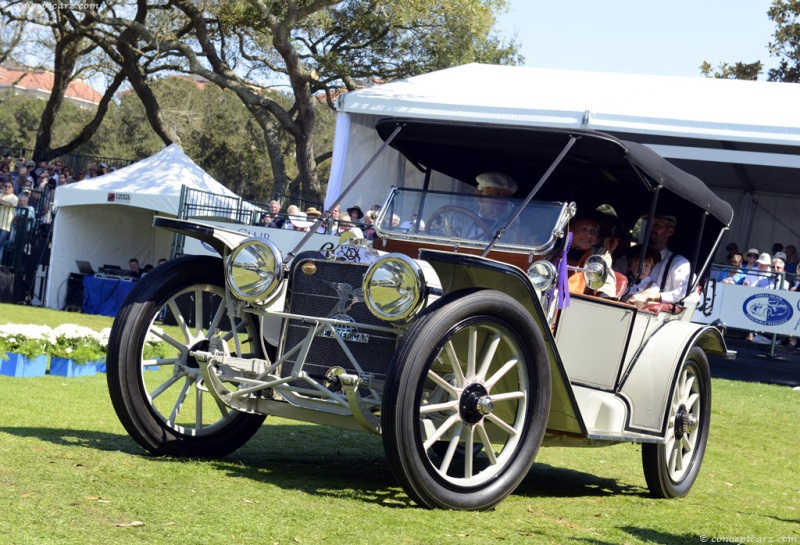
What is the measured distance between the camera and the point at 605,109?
16.2 metres

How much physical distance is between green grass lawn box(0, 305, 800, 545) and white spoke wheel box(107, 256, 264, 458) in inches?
6.5

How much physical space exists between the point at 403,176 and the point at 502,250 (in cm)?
150

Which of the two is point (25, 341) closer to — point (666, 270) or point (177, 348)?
point (177, 348)

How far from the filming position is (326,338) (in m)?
5.53

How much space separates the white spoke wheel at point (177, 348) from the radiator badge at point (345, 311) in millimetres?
635

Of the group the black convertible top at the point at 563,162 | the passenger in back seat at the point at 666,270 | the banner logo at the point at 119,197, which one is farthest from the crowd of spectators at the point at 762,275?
the banner logo at the point at 119,197

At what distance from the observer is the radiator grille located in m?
5.36

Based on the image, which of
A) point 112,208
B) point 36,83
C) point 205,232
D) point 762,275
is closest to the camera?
point 205,232

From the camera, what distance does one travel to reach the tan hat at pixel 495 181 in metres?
6.44

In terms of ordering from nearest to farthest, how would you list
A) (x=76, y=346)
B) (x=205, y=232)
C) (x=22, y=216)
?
(x=205, y=232) < (x=76, y=346) < (x=22, y=216)

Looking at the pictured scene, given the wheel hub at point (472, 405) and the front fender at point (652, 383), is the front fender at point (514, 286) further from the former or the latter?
the front fender at point (652, 383)

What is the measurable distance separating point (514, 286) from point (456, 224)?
109 centimetres

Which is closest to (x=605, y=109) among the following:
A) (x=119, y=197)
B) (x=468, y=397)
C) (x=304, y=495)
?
(x=119, y=197)

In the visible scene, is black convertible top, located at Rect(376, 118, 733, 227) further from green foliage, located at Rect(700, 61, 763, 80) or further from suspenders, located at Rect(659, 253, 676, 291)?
green foliage, located at Rect(700, 61, 763, 80)
